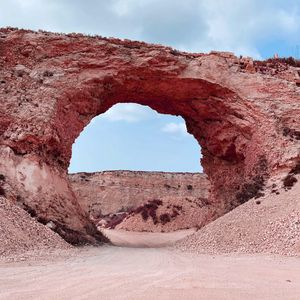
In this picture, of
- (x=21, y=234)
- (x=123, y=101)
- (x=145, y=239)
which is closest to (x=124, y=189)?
(x=145, y=239)

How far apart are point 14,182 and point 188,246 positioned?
22.3 ft

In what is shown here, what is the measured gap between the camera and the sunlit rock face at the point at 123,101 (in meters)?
17.9

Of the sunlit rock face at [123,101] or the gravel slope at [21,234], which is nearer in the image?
the gravel slope at [21,234]

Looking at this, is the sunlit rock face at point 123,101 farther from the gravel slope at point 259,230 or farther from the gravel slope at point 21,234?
the gravel slope at point 259,230

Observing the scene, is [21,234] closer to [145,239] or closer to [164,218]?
[145,239]

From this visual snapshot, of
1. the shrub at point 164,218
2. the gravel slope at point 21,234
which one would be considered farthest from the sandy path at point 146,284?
the shrub at point 164,218

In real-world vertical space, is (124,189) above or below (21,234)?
above

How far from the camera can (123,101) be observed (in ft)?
77.3

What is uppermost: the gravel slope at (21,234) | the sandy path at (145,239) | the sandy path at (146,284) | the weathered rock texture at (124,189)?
the weathered rock texture at (124,189)

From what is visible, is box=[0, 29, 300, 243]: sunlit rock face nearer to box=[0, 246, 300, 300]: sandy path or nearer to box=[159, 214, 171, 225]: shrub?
box=[0, 246, 300, 300]: sandy path

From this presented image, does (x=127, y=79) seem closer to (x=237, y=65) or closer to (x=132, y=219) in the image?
(x=237, y=65)

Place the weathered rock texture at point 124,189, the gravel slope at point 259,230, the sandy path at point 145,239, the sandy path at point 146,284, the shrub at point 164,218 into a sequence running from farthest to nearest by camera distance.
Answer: the weathered rock texture at point 124,189 → the shrub at point 164,218 → the sandy path at point 145,239 → the gravel slope at point 259,230 → the sandy path at point 146,284

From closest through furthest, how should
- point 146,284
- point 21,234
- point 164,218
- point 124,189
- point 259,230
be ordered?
point 146,284
point 21,234
point 259,230
point 164,218
point 124,189

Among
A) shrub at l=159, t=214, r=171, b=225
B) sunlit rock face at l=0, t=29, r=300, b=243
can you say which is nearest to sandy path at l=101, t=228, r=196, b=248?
shrub at l=159, t=214, r=171, b=225
